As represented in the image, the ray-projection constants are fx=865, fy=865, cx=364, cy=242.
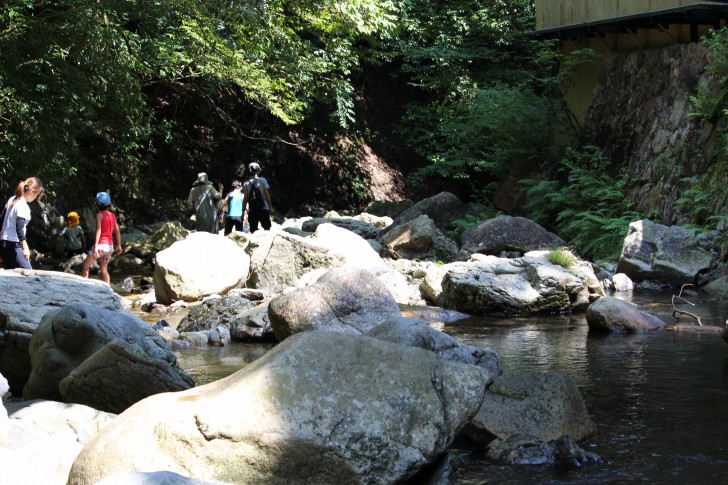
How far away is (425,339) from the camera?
689 cm

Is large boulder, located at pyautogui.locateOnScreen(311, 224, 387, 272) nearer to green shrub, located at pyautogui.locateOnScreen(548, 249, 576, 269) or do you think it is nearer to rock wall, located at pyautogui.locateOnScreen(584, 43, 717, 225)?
green shrub, located at pyautogui.locateOnScreen(548, 249, 576, 269)

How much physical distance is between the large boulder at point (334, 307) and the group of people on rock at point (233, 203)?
788 centimetres

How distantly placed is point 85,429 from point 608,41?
19609 millimetres

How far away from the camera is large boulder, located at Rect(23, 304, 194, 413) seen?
19.4ft

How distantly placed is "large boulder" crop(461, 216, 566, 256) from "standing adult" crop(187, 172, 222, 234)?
5129 millimetres

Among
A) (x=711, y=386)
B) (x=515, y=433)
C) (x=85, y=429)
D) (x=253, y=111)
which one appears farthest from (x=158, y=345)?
(x=253, y=111)

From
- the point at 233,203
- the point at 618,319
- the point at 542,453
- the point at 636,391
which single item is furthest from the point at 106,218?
the point at 542,453

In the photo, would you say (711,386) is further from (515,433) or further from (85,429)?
(85,429)

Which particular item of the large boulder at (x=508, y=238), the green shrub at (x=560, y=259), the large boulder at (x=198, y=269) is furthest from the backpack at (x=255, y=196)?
the green shrub at (x=560, y=259)

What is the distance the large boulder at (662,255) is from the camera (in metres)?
14.6

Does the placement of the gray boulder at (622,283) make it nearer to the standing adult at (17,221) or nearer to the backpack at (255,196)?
the backpack at (255,196)

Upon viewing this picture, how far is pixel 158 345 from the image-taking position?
22.2ft

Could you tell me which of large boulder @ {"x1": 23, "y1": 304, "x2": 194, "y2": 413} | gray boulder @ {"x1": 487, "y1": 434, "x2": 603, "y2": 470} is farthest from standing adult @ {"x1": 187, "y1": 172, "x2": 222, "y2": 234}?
gray boulder @ {"x1": 487, "y1": 434, "x2": 603, "y2": 470}

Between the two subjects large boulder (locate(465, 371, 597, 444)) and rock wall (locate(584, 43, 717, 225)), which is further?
rock wall (locate(584, 43, 717, 225))
